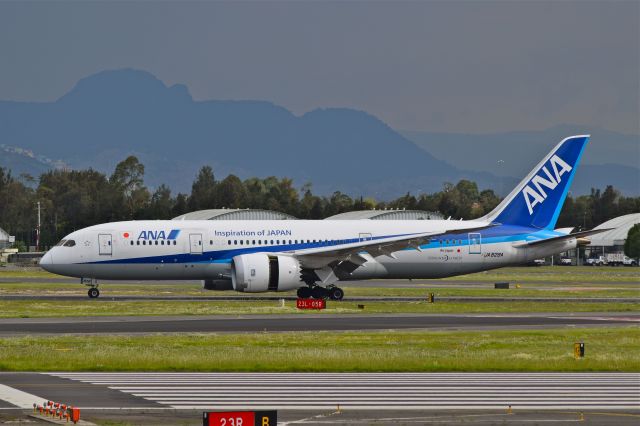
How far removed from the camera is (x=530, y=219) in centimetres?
6444

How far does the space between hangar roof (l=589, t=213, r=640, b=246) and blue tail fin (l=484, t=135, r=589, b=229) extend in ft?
368

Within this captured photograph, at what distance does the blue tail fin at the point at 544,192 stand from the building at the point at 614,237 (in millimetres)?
112543

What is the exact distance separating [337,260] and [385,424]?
39520mm

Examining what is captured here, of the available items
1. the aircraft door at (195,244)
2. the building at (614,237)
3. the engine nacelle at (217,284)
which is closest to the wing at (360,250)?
the engine nacelle at (217,284)

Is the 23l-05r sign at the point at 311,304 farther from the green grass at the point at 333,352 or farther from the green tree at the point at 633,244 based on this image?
the green tree at the point at 633,244

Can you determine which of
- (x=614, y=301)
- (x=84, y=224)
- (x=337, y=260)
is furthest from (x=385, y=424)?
(x=84, y=224)

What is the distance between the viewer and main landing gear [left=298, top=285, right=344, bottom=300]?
5900cm

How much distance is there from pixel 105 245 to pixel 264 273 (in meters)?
9.38

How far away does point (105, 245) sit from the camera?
197 feet

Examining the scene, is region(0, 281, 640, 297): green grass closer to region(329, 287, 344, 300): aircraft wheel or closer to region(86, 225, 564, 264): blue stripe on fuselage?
region(86, 225, 564, 264): blue stripe on fuselage

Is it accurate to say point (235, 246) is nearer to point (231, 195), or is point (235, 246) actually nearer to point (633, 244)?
point (633, 244)

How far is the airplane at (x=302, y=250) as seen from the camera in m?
58.7

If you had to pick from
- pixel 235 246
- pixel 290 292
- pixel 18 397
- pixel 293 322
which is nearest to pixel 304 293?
pixel 235 246

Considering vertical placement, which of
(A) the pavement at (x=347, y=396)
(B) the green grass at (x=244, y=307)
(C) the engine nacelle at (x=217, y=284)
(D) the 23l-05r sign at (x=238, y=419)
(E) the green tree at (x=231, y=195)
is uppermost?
(E) the green tree at (x=231, y=195)
